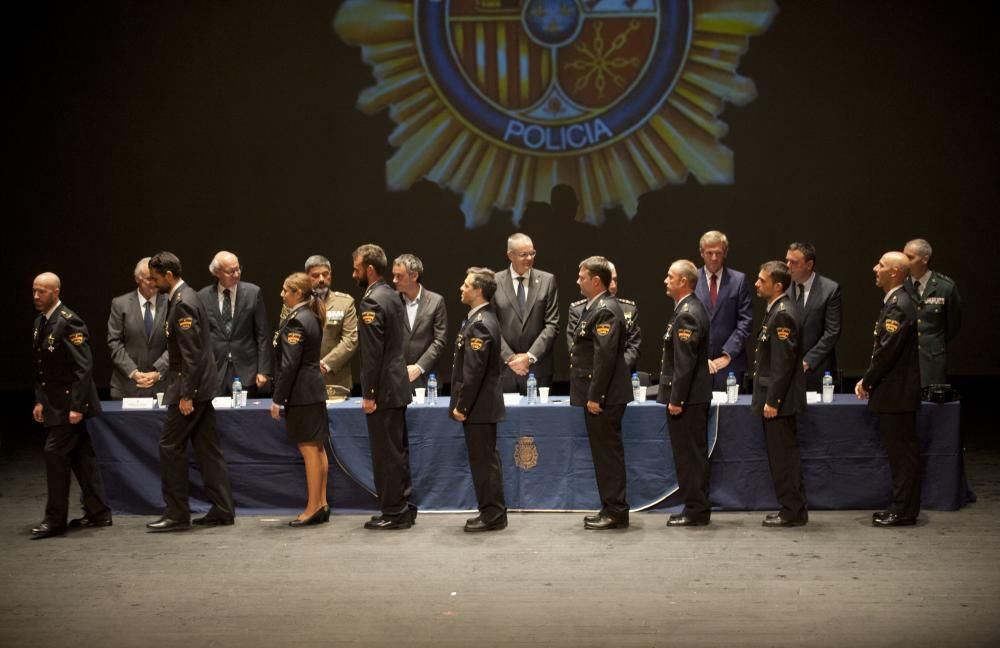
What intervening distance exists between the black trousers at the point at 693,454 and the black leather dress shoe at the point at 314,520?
6.62ft

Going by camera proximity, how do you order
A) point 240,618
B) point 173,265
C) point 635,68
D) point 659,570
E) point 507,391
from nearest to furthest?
1. point 240,618
2. point 659,570
3. point 173,265
4. point 507,391
5. point 635,68

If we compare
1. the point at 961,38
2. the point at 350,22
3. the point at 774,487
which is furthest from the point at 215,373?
the point at 961,38

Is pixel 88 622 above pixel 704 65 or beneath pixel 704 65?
beneath

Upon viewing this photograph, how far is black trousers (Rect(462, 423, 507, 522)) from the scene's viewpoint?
582 cm

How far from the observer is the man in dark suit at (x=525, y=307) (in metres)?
6.70

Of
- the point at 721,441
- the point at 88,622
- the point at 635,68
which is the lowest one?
the point at 88,622

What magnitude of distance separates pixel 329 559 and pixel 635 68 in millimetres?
5419

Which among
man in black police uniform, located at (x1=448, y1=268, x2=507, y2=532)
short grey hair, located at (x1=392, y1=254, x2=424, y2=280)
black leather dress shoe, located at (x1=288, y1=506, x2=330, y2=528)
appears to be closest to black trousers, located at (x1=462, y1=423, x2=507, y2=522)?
man in black police uniform, located at (x1=448, y1=268, x2=507, y2=532)

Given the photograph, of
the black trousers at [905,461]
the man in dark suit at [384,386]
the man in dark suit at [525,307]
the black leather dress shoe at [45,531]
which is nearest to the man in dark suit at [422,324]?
the man in dark suit at [525,307]

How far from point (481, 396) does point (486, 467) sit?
404mm

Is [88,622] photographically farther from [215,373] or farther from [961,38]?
[961,38]

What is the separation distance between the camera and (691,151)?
9.24m

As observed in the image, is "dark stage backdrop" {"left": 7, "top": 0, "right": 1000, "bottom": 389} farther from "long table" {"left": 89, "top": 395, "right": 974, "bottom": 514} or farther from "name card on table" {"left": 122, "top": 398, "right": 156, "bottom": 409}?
"name card on table" {"left": 122, "top": 398, "right": 156, "bottom": 409}

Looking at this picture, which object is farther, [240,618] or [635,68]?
[635,68]
